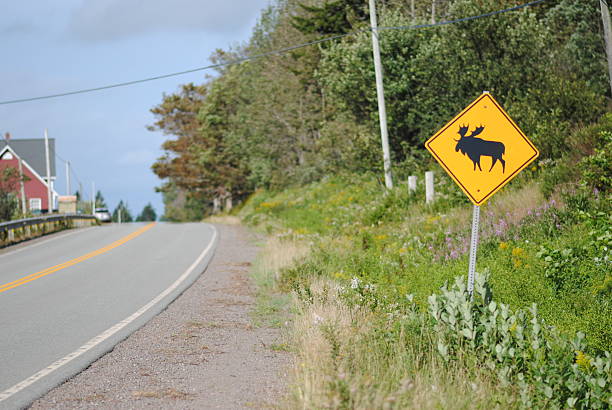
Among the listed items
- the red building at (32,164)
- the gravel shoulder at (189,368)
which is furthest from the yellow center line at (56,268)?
the red building at (32,164)

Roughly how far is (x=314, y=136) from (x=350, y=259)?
28.8m

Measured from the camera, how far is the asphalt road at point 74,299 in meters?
6.57

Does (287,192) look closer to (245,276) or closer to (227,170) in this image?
(227,170)

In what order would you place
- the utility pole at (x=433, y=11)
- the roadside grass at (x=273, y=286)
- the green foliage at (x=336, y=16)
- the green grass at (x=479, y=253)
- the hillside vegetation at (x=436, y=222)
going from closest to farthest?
the hillside vegetation at (x=436, y=222)
the green grass at (x=479, y=253)
the roadside grass at (x=273, y=286)
the utility pole at (x=433, y=11)
the green foliage at (x=336, y=16)

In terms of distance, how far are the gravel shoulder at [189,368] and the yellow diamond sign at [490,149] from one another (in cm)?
284

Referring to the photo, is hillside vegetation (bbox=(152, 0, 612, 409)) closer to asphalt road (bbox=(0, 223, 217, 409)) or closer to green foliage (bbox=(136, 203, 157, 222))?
asphalt road (bbox=(0, 223, 217, 409))

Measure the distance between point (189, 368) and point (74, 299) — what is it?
5241 millimetres

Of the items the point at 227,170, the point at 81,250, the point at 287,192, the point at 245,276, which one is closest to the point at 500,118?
the point at 245,276

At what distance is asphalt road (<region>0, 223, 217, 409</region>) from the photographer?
21.6ft

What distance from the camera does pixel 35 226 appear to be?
27562 mm

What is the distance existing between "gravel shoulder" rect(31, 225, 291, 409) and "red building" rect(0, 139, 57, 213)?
185 ft

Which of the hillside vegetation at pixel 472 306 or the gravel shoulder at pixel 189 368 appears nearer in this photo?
the hillside vegetation at pixel 472 306

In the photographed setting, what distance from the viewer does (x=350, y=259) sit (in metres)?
12.0

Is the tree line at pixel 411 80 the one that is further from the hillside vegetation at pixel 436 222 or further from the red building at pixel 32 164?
the red building at pixel 32 164
